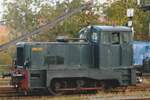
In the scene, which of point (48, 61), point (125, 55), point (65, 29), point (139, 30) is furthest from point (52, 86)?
point (139, 30)

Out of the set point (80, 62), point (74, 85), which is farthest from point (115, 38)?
point (74, 85)

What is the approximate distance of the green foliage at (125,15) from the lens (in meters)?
36.1

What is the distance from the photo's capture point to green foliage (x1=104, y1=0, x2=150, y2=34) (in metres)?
36.1

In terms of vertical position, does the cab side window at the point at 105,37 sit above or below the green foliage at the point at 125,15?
below

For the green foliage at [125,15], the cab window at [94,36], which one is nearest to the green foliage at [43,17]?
the green foliage at [125,15]

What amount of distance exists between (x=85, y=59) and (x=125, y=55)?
1739 mm

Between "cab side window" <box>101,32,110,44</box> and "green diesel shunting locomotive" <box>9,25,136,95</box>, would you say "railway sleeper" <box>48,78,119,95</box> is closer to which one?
"green diesel shunting locomotive" <box>9,25,136,95</box>

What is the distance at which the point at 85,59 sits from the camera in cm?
1759

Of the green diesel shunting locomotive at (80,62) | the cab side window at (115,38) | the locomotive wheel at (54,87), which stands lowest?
the locomotive wheel at (54,87)

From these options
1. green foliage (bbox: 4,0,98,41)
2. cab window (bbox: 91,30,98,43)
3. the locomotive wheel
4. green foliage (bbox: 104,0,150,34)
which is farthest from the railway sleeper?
green foliage (bbox: 104,0,150,34)

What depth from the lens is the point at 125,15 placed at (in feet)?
119

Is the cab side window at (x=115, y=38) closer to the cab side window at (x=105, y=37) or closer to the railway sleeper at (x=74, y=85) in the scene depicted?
the cab side window at (x=105, y=37)

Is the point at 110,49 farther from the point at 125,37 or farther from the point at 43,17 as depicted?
the point at 43,17

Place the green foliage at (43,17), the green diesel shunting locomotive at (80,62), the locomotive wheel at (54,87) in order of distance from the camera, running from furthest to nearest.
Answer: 1. the green foliage at (43,17)
2. the locomotive wheel at (54,87)
3. the green diesel shunting locomotive at (80,62)
